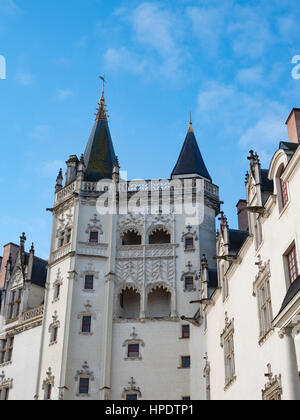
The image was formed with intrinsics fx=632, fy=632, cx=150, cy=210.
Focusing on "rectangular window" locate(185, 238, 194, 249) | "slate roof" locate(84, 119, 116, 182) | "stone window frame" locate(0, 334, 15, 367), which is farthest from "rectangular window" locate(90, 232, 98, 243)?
"stone window frame" locate(0, 334, 15, 367)

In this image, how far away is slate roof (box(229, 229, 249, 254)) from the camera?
2700cm

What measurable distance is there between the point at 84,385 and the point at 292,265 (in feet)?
57.8

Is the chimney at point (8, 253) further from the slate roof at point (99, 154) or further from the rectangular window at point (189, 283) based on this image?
the rectangular window at point (189, 283)

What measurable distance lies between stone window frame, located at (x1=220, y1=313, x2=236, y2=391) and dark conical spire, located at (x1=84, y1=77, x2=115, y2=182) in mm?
16561

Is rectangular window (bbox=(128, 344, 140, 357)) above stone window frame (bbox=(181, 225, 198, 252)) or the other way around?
the other way around

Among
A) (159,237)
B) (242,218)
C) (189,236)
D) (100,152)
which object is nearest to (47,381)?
(159,237)

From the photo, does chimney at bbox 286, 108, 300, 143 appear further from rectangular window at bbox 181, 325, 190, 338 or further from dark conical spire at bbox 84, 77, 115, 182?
dark conical spire at bbox 84, 77, 115, 182

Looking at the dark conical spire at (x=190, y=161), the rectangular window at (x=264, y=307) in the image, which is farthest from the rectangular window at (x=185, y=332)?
the rectangular window at (x=264, y=307)

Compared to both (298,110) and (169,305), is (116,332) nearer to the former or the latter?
(169,305)

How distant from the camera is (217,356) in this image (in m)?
27.0

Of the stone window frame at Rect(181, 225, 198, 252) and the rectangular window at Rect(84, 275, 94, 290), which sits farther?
the stone window frame at Rect(181, 225, 198, 252)

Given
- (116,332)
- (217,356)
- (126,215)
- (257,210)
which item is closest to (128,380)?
Result: (116,332)

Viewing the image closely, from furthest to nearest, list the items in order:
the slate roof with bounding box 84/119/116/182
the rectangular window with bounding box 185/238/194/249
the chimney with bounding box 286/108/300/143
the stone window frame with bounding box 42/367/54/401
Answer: the slate roof with bounding box 84/119/116/182
the rectangular window with bounding box 185/238/194/249
the stone window frame with bounding box 42/367/54/401
the chimney with bounding box 286/108/300/143

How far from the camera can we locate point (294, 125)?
22344 mm
